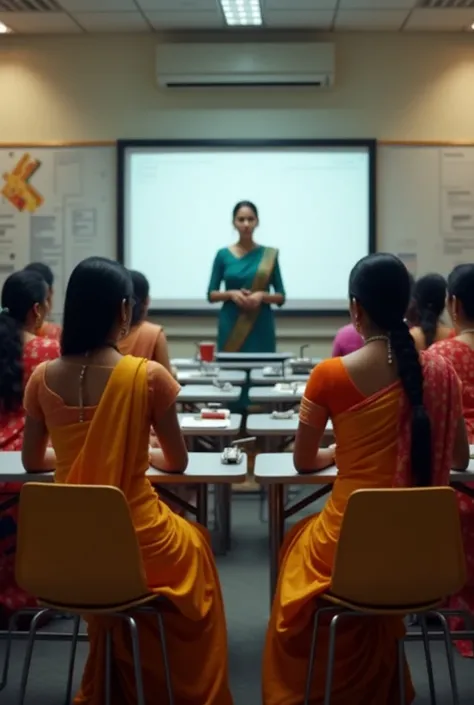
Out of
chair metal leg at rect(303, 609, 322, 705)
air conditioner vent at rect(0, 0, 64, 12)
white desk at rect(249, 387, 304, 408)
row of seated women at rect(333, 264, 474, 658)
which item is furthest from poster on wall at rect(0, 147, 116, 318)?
chair metal leg at rect(303, 609, 322, 705)

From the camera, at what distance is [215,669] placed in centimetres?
228

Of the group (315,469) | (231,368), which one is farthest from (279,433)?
(231,368)

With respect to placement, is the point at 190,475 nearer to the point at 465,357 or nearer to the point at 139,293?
the point at 465,357

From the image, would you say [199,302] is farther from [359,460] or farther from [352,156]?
[359,460]

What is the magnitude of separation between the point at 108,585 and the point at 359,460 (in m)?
0.66

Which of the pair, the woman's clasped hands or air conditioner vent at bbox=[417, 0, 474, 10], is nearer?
the woman's clasped hands

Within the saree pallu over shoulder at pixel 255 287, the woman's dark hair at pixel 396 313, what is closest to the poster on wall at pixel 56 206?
the saree pallu over shoulder at pixel 255 287

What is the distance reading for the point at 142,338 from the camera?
3.44 meters

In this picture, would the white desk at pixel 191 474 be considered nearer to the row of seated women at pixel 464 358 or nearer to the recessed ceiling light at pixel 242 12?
the row of seated women at pixel 464 358

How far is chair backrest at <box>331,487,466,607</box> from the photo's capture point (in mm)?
1935

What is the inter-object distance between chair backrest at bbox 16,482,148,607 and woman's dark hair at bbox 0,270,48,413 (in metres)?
1.10

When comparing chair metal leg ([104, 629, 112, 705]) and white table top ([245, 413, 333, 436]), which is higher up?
white table top ([245, 413, 333, 436])

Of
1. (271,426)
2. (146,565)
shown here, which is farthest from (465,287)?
(146,565)

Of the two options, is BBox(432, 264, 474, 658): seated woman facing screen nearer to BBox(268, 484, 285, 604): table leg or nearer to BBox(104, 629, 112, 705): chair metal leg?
BBox(268, 484, 285, 604): table leg
